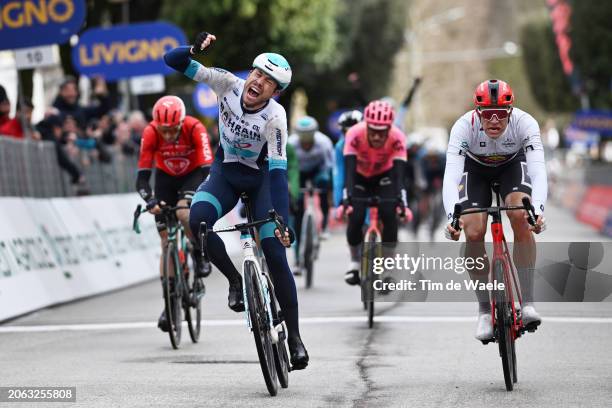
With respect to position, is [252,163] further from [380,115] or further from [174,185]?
[380,115]

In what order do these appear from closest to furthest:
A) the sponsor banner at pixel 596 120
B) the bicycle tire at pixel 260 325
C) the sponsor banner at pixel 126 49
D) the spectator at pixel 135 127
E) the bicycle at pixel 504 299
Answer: the bicycle tire at pixel 260 325, the bicycle at pixel 504 299, the spectator at pixel 135 127, the sponsor banner at pixel 126 49, the sponsor banner at pixel 596 120

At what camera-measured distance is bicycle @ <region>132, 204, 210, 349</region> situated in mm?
11781

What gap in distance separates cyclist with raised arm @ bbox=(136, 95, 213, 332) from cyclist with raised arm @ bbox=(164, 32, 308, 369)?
2.44 meters

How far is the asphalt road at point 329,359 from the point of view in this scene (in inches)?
350

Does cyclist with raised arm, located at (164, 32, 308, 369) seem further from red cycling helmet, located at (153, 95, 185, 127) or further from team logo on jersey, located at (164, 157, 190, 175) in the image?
team logo on jersey, located at (164, 157, 190, 175)

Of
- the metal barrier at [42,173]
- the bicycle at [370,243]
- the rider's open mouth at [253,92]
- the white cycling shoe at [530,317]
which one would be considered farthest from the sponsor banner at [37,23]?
the white cycling shoe at [530,317]

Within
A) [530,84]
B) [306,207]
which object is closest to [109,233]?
[306,207]

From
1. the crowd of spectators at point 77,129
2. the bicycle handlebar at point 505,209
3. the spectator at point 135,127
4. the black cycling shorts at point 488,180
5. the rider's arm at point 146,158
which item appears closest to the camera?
the bicycle handlebar at point 505,209

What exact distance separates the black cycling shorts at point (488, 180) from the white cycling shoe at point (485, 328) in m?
0.79

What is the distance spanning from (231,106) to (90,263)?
25.7 ft

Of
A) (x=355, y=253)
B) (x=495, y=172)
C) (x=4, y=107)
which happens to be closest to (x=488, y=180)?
(x=495, y=172)

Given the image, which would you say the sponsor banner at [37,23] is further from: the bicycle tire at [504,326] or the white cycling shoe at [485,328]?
the bicycle tire at [504,326]

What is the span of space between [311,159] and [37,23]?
390 centimetres

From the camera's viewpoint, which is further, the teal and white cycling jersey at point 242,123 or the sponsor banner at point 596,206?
the sponsor banner at point 596,206
